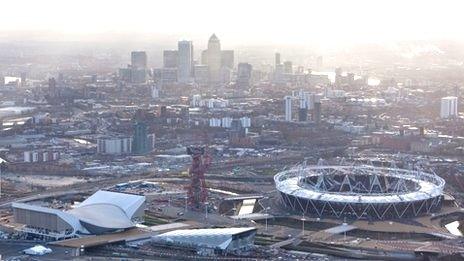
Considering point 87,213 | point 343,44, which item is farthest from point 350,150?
point 343,44

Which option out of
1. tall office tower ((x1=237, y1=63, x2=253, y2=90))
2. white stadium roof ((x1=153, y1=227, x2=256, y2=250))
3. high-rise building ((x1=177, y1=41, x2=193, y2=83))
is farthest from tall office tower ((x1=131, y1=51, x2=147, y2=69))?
white stadium roof ((x1=153, y1=227, x2=256, y2=250))

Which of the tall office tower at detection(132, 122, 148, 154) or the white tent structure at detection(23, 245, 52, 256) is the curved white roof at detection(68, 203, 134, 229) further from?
the tall office tower at detection(132, 122, 148, 154)

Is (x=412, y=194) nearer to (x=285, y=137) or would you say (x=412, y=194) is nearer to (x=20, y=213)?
(x=20, y=213)

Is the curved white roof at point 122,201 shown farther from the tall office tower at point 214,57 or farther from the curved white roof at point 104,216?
the tall office tower at point 214,57

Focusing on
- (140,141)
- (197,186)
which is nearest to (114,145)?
(140,141)

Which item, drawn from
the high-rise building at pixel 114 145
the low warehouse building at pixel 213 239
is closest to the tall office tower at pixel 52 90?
the high-rise building at pixel 114 145

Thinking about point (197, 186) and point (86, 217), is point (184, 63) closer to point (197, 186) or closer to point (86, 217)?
point (197, 186)
